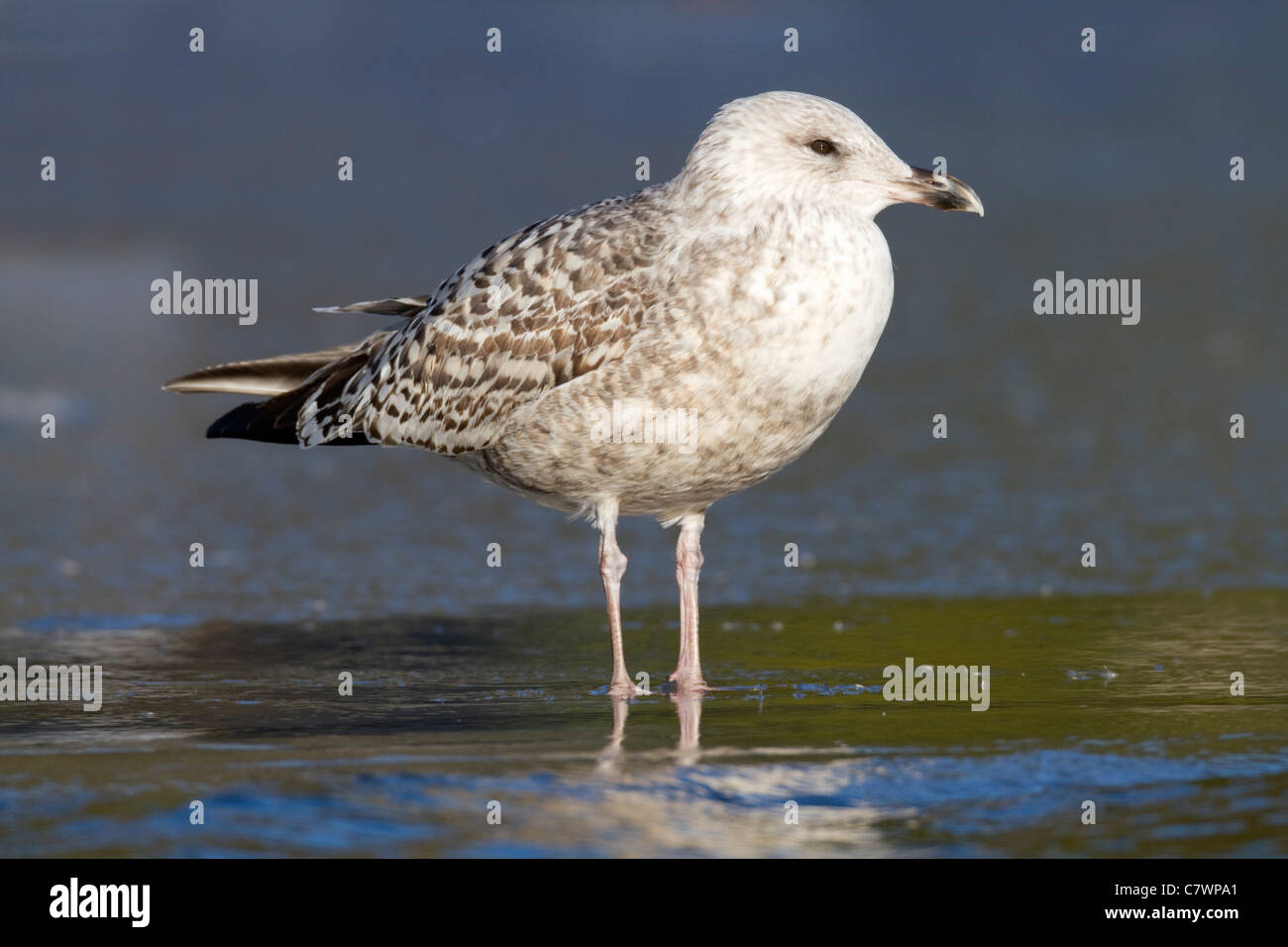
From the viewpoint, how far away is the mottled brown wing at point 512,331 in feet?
22.5

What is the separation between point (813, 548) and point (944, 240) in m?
7.08

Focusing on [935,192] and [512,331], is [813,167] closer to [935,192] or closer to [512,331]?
[935,192]

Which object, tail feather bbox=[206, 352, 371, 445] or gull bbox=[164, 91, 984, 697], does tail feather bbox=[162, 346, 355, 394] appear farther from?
gull bbox=[164, 91, 984, 697]

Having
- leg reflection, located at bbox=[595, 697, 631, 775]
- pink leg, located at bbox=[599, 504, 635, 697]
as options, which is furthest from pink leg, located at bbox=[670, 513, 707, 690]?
leg reflection, located at bbox=[595, 697, 631, 775]

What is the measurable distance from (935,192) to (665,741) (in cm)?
228

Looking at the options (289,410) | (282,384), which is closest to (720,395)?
(289,410)

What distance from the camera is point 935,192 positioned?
22.2 feet

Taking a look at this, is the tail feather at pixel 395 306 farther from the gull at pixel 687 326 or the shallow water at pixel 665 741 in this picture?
the shallow water at pixel 665 741

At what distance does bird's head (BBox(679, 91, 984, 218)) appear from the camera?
677 cm

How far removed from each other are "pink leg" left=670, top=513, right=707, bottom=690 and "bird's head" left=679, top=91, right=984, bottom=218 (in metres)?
1.45

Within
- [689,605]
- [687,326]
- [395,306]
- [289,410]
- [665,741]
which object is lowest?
[665,741]

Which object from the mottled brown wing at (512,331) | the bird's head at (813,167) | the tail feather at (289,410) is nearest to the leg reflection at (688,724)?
the mottled brown wing at (512,331)
